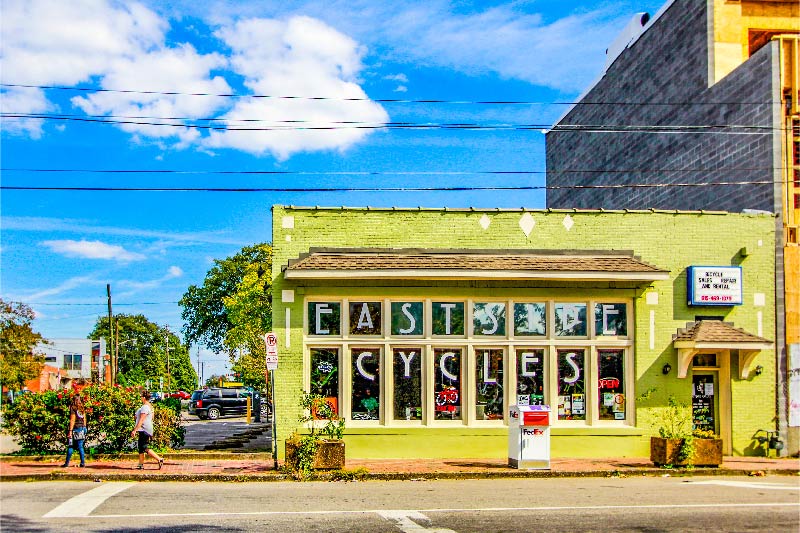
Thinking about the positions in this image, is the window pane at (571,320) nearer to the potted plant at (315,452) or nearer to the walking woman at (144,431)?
the potted plant at (315,452)

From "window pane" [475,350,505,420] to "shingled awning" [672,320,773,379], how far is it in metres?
4.19

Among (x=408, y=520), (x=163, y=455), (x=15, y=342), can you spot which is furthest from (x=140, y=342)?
(x=408, y=520)

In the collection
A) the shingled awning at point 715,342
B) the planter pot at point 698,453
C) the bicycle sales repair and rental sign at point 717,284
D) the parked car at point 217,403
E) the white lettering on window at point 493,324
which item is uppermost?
the bicycle sales repair and rental sign at point 717,284

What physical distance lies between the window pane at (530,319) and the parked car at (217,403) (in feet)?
94.2

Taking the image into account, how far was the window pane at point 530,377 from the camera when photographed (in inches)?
757

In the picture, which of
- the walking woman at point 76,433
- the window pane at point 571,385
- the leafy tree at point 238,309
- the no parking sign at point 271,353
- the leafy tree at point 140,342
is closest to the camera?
the no parking sign at point 271,353

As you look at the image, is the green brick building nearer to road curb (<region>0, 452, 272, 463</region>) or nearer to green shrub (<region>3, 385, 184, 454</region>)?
road curb (<region>0, 452, 272, 463</region>)

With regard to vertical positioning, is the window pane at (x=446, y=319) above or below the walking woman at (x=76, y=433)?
above

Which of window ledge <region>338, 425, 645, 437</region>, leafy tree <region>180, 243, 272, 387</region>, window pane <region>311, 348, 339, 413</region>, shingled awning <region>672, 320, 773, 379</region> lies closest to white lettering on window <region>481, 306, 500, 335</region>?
window ledge <region>338, 425, 645, 437</region>

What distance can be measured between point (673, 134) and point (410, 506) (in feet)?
64.1

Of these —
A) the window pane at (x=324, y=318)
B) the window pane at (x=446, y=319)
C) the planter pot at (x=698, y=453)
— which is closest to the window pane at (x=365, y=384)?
the window pane at (x=324, y=318)

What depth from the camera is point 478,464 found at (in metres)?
17.6

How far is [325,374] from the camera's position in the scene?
1886 cm

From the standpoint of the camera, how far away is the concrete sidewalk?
51.7ft
